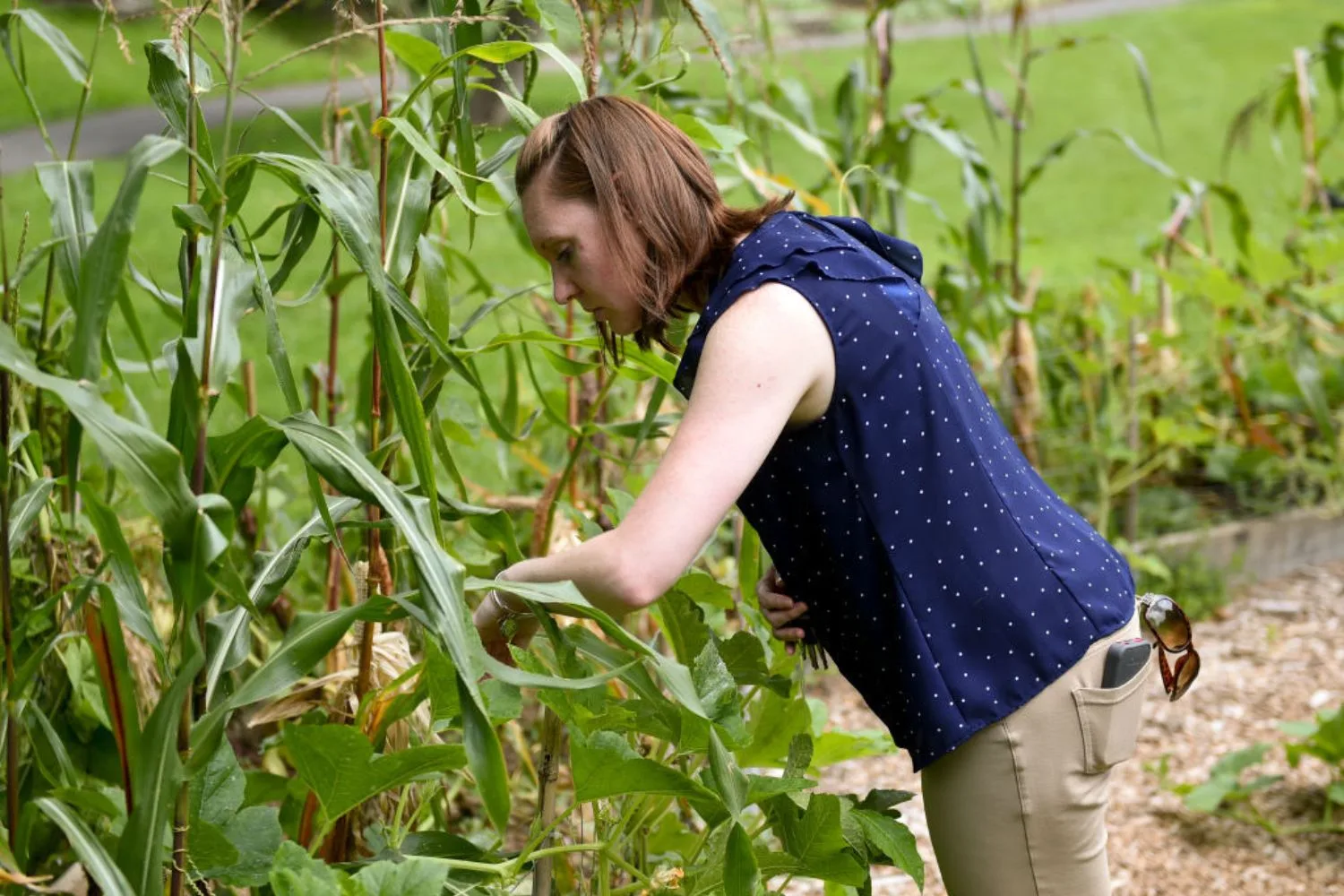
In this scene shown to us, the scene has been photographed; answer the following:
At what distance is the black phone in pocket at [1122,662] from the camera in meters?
1.58

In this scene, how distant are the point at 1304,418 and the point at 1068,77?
8.78m

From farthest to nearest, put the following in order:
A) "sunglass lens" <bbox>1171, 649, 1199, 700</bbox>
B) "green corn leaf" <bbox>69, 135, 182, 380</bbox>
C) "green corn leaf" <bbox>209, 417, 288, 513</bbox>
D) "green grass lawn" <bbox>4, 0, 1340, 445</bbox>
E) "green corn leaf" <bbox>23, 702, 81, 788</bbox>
→ "green grass lawn" <bbox>4, 0, 1340, 445</bbox> < "sunglass lens" <bbox>1171, 649, 1199, 700</bbox> < "green corn leaf" <bbox>23, 702, 81, 788</bbox> < "green corn leaf" <bbox>209, 417, 288, 513</bbox> < "green corn leaf" <bbox>69, 135, 182, 380</bbox>

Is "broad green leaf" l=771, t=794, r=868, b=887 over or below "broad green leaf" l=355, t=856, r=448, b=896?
below

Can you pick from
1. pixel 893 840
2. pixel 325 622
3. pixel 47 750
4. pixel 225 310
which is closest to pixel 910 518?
pixel 893 840

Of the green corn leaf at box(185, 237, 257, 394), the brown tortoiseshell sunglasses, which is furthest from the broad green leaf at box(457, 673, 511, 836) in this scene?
the brown tortoiseshell sunglasses

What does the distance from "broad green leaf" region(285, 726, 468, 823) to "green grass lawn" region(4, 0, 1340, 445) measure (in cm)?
78

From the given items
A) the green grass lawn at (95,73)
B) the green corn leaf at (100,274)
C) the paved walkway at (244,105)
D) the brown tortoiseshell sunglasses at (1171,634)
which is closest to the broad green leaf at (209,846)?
the green corn leaf at (100,274)

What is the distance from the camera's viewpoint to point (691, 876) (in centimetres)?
163

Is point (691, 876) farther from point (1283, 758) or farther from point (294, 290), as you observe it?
point (294, 290)

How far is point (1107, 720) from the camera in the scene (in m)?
1.58

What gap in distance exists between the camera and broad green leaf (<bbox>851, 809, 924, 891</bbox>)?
1.61m

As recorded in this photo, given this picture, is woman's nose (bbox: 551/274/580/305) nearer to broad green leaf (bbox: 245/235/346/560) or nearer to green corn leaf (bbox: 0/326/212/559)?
broad green leaf (bbox: 245/235/346/560)

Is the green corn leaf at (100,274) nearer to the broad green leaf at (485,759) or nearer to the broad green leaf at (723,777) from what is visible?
the broad green leaf at (485,759)

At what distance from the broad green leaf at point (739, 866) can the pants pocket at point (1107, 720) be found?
0.41 meters
